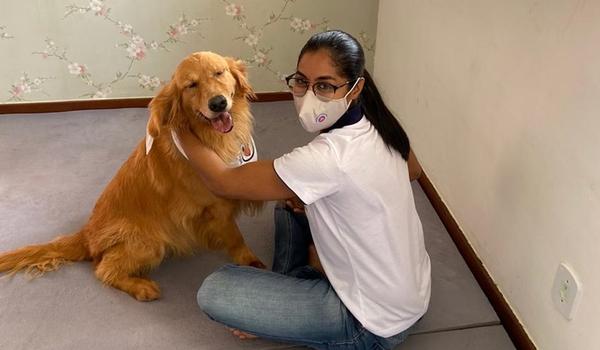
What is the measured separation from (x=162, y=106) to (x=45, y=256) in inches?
28.3

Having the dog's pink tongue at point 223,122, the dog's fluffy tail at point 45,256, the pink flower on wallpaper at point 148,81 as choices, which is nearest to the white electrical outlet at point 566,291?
the dog's pink tongue at point 223,122

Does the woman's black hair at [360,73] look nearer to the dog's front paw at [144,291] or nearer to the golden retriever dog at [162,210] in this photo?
the golden retriever dog at [162,210]

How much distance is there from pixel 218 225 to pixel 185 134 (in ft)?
1.18

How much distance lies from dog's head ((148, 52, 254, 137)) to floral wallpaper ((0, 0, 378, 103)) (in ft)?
4.32

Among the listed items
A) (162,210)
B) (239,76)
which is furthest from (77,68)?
(239,76)

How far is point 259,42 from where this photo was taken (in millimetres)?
2979

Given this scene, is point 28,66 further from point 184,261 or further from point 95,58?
point 184,261

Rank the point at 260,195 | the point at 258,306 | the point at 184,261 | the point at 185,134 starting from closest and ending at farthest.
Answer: the point at 260,195 → the point at 258,306 → the point at 185,134 → the point at 184,261

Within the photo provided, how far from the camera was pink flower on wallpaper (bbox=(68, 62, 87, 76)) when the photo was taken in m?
2.89

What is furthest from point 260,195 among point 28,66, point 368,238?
point 28,66

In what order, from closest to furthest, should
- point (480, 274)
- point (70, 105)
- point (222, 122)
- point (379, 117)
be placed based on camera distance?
point (379, 117) → point (222, 122) → point (480, 274) → point (70, 105)

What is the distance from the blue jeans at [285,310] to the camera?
1.51 metres

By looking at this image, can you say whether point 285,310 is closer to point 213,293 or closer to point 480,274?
point 213,293

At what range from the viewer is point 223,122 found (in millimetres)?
1649
